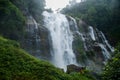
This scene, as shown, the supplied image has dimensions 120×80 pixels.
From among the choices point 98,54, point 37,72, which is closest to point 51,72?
point 37,72

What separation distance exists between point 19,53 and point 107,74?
19.6 feet

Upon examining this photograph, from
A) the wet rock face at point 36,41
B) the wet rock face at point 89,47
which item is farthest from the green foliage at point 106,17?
the wet rock face at point 36,41

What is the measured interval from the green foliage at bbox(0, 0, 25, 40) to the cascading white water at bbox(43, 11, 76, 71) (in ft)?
15.9

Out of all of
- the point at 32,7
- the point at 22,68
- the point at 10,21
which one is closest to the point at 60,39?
the point at 32,7

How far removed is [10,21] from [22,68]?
1113 centimetres

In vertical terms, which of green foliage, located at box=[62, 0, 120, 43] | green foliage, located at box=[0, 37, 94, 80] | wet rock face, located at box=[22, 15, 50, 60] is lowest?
green foliage, located at box=[0, 37, 94, 80]

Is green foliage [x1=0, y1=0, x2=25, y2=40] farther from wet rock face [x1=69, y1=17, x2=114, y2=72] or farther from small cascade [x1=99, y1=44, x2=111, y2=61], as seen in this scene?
small cascade [x1=99, y1=44, x2=111, y2=61]

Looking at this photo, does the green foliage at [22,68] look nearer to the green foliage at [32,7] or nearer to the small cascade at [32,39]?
the small cascade at [32,39]

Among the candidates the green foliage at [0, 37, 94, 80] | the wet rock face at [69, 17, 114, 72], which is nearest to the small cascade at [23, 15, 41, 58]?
the wet rock face at [69, 17, 114, 72]

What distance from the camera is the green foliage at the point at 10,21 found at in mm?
21539

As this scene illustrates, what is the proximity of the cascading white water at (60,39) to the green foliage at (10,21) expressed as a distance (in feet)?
15.9

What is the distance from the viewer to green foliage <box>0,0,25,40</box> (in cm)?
2154

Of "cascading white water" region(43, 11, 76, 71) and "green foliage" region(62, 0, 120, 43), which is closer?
"cascading white water" region(43, 11, 76, 71)

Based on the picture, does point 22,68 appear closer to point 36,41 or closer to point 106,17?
point 36,41
